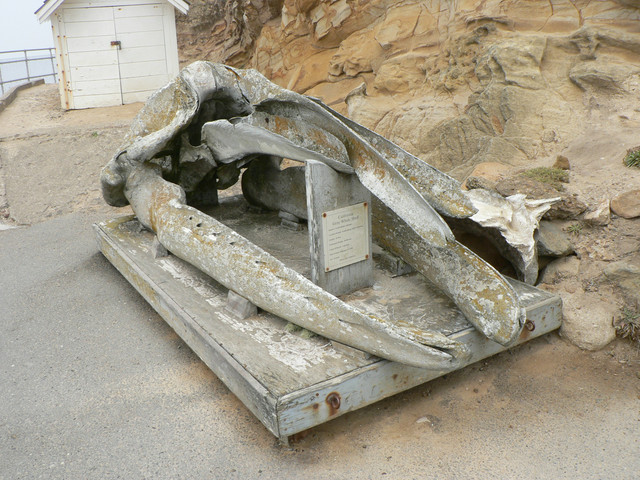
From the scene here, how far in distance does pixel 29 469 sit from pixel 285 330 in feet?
4.50

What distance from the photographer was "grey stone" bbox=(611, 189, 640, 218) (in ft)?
12.8

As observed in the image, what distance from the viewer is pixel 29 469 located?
2.72 metres

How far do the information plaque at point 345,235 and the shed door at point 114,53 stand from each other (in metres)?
8.82

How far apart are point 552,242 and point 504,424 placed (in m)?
1.46

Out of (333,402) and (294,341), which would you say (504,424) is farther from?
(294,341)

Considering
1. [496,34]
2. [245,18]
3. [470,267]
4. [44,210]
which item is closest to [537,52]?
[496,34]

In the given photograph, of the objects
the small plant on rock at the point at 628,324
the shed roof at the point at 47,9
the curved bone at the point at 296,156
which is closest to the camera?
the curved bone at the point at 296,156

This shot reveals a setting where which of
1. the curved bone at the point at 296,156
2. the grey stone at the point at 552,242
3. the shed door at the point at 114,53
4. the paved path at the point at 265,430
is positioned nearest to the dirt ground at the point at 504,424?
the paved path at the point at 265,430

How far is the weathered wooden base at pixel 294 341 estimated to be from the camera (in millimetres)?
2697

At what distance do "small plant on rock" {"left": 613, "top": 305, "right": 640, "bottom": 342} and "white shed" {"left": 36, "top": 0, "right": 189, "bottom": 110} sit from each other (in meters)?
9.53

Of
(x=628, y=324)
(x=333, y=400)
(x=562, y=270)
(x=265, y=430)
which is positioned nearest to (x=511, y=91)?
(x=562, y=270)

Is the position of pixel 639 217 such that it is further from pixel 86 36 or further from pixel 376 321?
pixel 86 36

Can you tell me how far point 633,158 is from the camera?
434 cm

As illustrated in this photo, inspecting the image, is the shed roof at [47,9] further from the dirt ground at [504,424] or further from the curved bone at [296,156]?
the dirt ground at [504,424]
